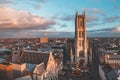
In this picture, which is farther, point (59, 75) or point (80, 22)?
point (80, 22)

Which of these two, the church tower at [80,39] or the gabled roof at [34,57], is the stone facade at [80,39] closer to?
the church tower at [80,39]

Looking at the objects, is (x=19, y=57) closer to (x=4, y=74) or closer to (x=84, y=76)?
(x=4, y=74)

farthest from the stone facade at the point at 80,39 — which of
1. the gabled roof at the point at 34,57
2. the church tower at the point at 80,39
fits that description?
the gabled roof at the point at 34,57

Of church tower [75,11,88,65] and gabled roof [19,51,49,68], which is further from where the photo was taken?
church tower [75,11,88,65]

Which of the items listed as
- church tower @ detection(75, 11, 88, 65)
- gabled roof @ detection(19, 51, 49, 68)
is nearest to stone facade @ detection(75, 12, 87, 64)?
church tower @ detection(75, 11, 88, 65)

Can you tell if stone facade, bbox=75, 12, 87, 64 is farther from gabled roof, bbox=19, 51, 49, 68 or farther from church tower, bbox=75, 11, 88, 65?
gabled roof, bbox=19, 51, 49, 68

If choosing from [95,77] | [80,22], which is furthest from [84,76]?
[80,22]

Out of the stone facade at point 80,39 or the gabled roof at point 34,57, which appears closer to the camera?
the gabled roof at point 34,57

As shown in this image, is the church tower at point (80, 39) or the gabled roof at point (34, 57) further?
the church tower at point (80, 39)
